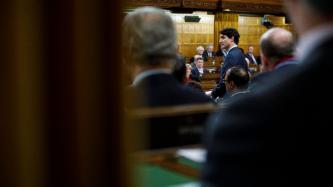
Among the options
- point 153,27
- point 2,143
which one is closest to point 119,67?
point 2,143

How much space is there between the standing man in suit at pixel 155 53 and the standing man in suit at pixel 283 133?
748mm

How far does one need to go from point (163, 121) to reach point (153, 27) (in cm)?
59

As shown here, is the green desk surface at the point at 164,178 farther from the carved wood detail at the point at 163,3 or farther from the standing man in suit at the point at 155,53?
the carved wood detail at the point at 163,3

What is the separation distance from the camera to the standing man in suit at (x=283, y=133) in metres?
0.77

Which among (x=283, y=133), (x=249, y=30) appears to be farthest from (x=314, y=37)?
(x=249, y=30)

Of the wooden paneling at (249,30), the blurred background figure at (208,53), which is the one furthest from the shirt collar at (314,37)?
the wooden paneling at (249,30)

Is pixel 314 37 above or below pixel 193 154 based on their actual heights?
above

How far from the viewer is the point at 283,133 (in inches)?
30.4

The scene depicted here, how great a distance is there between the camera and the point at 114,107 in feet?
2.32

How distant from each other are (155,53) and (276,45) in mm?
1776

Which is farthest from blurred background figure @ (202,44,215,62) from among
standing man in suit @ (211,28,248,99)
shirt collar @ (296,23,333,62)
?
shirt collar @ (296,23,333,62)

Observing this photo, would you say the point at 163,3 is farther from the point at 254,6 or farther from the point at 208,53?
the point at 254,6

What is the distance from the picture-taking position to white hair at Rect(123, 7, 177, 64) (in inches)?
61.3

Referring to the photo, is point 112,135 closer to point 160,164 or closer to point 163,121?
point 163,121
